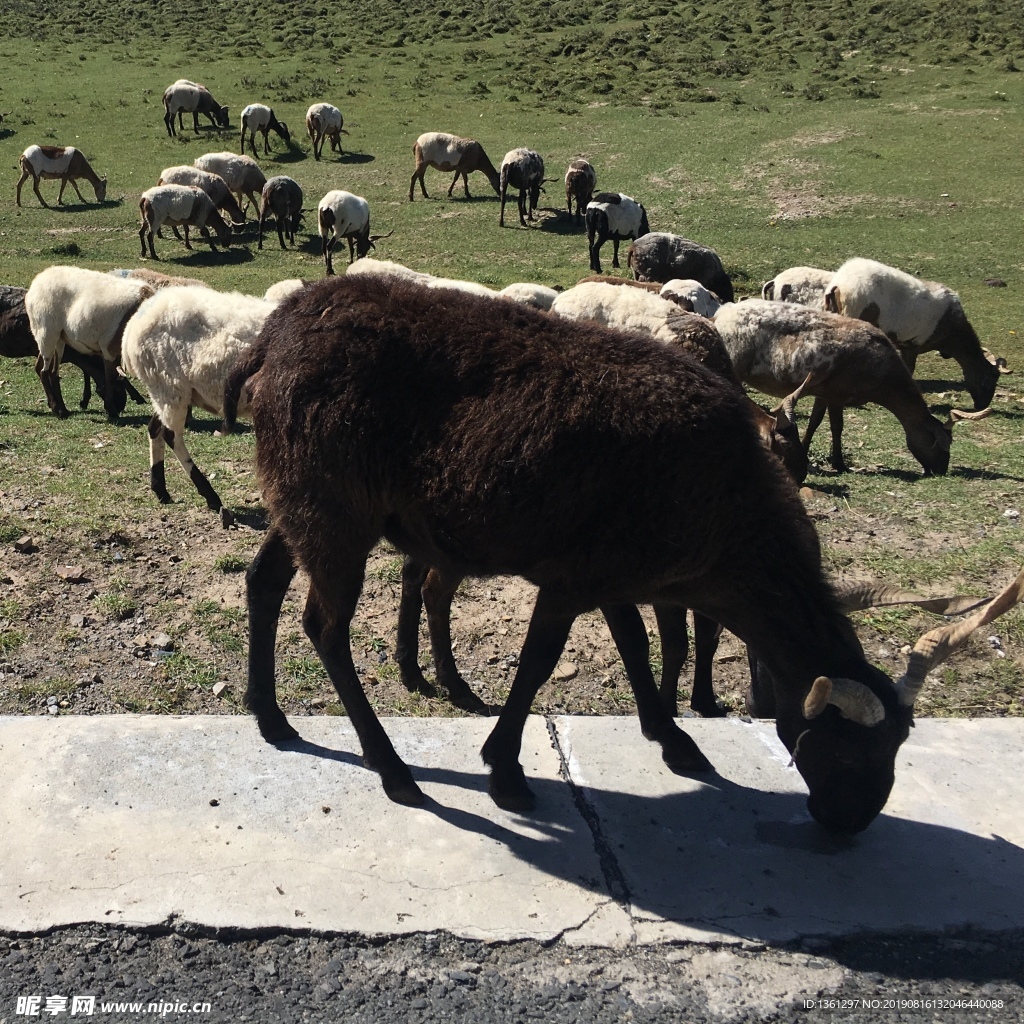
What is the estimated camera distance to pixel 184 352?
7730 millimetres

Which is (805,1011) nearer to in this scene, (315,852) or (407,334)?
(315,852)

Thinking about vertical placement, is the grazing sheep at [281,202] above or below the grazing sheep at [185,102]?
below

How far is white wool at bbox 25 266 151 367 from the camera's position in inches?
416

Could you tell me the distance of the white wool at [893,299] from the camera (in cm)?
1259

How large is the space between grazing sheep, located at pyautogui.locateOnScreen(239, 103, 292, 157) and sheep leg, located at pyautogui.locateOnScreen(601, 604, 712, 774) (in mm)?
29371

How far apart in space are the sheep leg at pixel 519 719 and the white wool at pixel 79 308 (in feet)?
26.3

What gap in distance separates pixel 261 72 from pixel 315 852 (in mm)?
39421

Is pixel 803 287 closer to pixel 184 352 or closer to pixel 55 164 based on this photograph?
pixel 184 352

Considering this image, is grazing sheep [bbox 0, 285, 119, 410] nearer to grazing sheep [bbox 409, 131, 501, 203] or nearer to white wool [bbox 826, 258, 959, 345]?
white wool [bbox 826, 258, 959, 345]

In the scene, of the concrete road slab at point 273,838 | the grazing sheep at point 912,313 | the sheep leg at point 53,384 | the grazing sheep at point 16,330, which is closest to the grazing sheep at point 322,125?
the grazing sheep at point 16,330

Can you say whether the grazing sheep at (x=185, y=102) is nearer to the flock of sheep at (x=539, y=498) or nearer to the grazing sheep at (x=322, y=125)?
the grazing sheep at (x=322, y=125)

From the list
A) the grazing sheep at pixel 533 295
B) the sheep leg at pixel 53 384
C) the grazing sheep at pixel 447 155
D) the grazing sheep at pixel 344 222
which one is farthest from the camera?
the grazing sheep at pixel 447 155

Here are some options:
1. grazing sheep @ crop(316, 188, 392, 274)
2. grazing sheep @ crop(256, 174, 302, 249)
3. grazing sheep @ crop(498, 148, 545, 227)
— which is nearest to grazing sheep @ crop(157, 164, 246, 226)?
grazing sheep @ crop(256, 174, 302, 249)

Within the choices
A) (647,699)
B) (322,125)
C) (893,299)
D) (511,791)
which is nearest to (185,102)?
(322,125)
